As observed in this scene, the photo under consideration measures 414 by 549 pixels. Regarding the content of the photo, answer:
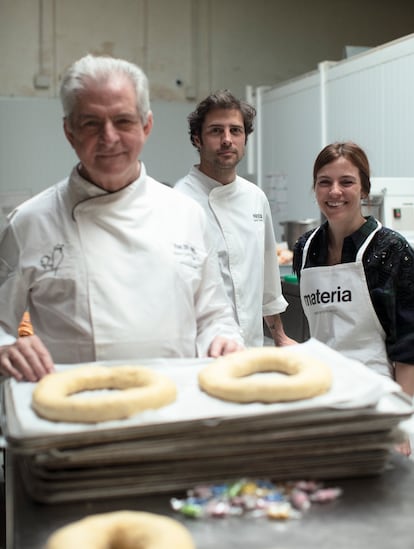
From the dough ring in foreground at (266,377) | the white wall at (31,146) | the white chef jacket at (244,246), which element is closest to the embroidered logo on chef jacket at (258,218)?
the white chef jacket at (244,246)

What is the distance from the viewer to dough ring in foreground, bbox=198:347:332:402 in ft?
3.10

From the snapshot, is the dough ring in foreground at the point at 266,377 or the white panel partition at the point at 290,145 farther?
the white panel partition at the point at 290,145

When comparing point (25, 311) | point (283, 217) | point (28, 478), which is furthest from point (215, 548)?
point (283, 217)

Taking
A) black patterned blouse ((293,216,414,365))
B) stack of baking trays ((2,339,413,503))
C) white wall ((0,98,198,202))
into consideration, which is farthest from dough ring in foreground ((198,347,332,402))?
white wall ((0,98,198,202))

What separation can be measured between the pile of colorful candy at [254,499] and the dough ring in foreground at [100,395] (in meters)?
0.13

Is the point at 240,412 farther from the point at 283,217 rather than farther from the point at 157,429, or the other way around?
the point at 283,217

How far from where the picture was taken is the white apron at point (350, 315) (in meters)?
1.97

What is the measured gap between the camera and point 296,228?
14.6 ft

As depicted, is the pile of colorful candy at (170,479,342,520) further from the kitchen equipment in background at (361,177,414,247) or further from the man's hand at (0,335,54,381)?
the kitchen equipment in background at (361,177,414,247)

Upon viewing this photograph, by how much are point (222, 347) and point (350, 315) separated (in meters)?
0.79

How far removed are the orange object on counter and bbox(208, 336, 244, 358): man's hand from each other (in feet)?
1.38

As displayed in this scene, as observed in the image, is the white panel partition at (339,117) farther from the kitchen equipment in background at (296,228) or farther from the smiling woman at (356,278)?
the smiling woman at (356,278)

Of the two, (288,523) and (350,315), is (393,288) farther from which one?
(288,523)

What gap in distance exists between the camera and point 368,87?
4340 millimetres
